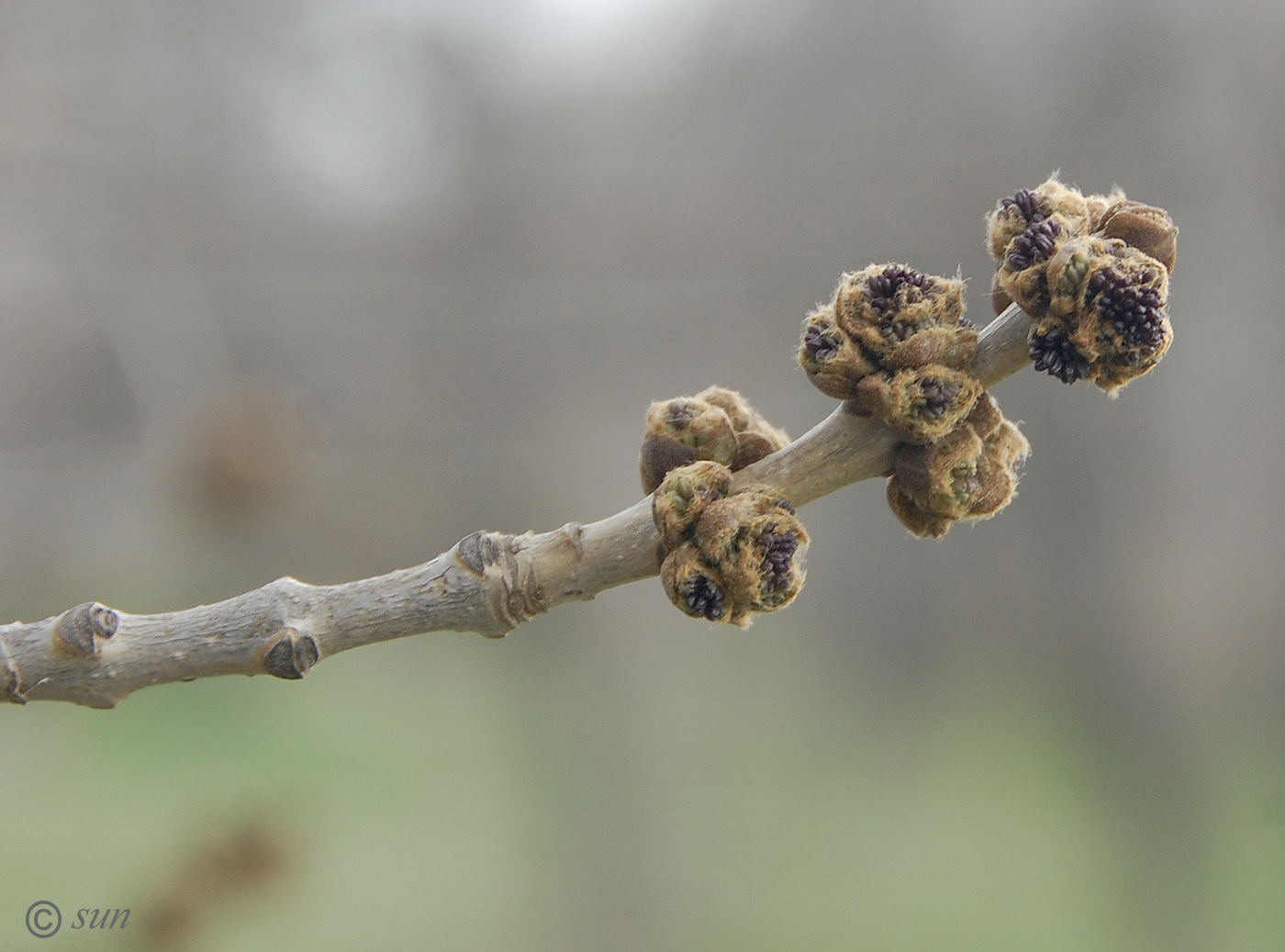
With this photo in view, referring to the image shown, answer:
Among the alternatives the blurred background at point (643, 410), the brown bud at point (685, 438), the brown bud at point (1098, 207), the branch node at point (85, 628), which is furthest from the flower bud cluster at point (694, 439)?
the blurred background at point (643, 410)

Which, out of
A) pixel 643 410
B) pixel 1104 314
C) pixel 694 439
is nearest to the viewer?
pixel 1104 314

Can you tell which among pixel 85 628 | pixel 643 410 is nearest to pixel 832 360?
pixel 85 628

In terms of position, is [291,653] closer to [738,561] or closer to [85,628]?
[85,628]

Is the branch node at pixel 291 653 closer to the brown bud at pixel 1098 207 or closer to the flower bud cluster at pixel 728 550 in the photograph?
the flower bud cluster at pixel 728 550

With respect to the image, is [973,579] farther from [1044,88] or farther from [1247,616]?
[1044,88]

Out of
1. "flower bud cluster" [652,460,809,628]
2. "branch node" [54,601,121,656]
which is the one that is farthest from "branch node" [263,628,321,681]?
"flower bud cluster" [652,460,809,628]

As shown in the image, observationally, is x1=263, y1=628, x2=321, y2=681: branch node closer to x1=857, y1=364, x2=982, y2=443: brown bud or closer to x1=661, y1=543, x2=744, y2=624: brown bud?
x1=661, y1=543, x2=744, y2=624: brown bud
